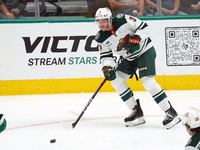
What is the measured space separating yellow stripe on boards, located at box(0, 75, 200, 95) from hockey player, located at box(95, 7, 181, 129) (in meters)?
1.90

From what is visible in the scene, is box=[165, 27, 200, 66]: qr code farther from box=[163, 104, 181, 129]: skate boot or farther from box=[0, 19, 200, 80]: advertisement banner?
box=[163, 104, 181, 129]: skate boot

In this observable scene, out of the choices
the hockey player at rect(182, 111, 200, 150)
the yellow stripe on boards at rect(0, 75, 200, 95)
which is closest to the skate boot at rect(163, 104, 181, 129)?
the hockey player at rect(182, 111, 200, 150)

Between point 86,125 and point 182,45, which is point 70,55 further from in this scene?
point 86,125

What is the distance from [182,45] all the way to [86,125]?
8.08 feet

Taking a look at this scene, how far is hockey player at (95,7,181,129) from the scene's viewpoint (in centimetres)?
285

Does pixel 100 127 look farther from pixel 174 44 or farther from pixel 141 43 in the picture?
pixel 174 44

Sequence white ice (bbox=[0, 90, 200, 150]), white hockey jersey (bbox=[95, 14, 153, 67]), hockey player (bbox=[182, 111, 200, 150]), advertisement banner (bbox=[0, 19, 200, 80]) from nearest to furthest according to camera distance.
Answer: hockey player (bbox=[182, 111, 200, 150])
white ice (bbox=[0, 90, 200, 150])
white hockey jersey (bbox=[95, 14, 153, 67])
advertisement banner (bbox=[0, 19, 200, 80])

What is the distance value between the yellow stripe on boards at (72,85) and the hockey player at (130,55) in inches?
74.8

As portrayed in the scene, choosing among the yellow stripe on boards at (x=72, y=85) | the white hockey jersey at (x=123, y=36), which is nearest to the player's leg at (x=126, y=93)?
the white hockey jersey at (x=123, y=36)

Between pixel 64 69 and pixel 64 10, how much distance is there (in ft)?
2.87

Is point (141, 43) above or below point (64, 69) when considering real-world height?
above

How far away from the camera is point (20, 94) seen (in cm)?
495

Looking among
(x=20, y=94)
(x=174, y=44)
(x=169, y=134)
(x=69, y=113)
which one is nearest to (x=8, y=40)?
(x=20, y=94)

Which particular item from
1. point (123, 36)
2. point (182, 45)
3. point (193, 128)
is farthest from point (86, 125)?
point (182, 45)
